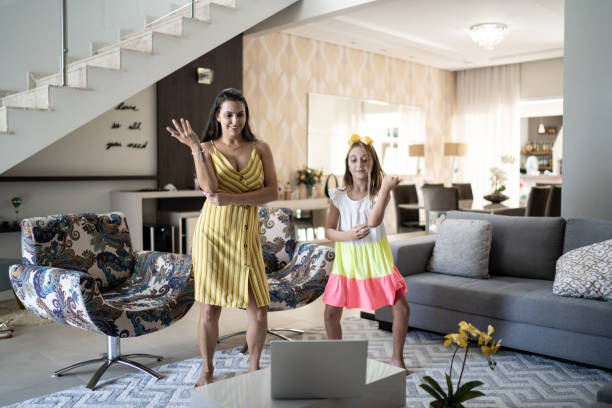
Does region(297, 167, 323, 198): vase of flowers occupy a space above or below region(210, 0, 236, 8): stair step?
below

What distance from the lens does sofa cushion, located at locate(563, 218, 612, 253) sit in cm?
335

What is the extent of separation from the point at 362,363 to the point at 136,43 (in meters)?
3.97

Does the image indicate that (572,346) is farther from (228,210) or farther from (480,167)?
(480,167)

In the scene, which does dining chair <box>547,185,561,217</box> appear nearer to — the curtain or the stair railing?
the curtain

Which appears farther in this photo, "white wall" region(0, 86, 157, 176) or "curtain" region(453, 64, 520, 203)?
"curtain" region(453, 64, 520, 203)

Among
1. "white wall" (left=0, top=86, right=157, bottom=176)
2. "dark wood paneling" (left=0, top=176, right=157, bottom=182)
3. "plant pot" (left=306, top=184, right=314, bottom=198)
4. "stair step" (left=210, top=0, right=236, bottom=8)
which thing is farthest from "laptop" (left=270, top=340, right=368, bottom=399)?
"plant pot" (left=306, top=184, right=314, bottom=198)

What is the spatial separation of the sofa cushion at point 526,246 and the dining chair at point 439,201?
2362 millimetres

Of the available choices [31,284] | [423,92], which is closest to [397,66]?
[423,92]

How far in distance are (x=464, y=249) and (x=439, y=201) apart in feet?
8.81

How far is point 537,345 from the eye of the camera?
3.04 metres

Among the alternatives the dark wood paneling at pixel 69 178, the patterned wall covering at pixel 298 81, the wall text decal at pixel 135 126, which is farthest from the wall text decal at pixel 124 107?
the patterned wall covering at pixel 298 81

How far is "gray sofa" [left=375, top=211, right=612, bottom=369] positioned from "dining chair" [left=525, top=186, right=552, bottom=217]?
7.19 feet

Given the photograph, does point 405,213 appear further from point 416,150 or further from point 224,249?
point 224,249

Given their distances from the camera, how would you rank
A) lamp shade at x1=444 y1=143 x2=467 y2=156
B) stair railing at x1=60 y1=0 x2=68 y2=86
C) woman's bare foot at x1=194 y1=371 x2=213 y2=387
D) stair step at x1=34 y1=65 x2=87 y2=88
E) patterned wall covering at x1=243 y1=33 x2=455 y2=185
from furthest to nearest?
lamp shade at x1=444 y1=143 x2=467 y2=156 → patterned wall covering at x1=243 y1=33 x2=455 y2=185 → stair step at x1=34 y1=65 x2=87 y2=88 → stair railing at x1=60 y1=0 x2=68 y2=86 → woman's bare foot at x1=194 y1=371 x2=213 y2=387
